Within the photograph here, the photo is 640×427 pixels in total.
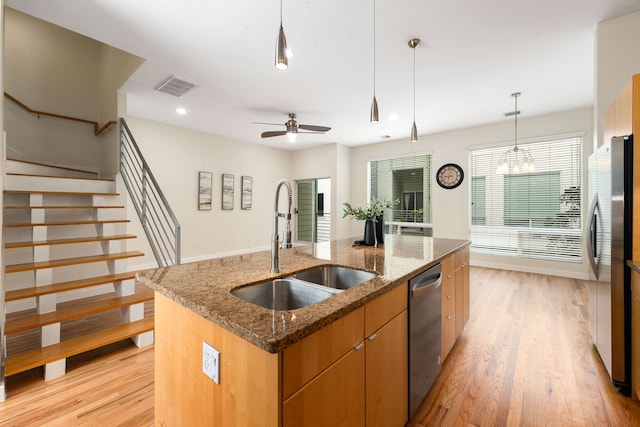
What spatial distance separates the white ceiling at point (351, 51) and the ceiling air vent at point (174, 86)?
0.09m

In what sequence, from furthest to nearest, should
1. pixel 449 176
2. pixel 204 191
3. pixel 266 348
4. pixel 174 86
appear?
pixel 204 191 < pixel 449 176 < pixel 174 86 < pixel 266 348

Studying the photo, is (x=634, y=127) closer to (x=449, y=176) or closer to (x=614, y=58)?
(x=614, y=58)

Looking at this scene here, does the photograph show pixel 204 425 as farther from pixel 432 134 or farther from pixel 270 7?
pixel 432 134

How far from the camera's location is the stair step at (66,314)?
2.01 meters

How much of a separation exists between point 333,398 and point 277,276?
2.06 feet

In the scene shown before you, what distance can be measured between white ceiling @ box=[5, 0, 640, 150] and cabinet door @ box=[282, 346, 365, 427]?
2.51 metres

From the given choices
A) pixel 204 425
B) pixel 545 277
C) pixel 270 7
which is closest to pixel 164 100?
pixel 270 7

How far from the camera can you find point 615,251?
1864mm

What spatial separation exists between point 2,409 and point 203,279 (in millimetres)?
1677

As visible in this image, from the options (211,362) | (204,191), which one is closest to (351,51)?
(211,362)

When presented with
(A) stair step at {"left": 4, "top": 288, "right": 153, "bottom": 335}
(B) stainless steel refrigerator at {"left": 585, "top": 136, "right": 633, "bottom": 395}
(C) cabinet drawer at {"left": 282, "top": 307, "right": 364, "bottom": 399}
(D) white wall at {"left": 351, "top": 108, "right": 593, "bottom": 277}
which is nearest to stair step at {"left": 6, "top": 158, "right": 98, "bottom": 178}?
(A) stair step at {"left": 4, "top": 288, "right": 153, "bottom": 335}

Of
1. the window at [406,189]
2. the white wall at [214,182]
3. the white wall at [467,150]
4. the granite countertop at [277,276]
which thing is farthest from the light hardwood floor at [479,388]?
the window at [406,189]

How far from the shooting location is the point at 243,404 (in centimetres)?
90

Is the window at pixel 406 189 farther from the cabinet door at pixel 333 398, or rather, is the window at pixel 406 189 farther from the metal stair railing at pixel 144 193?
the cabinet door at pixel 333 398
